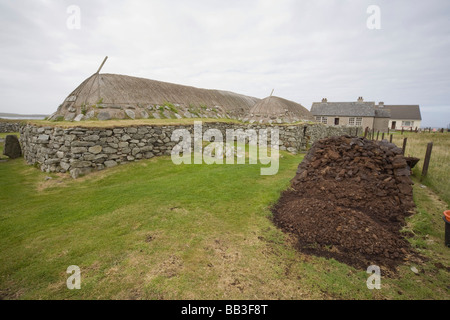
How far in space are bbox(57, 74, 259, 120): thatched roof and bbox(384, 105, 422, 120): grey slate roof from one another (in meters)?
54.4

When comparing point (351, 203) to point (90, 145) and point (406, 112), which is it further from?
point (406, 112)

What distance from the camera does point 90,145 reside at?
10398 mm

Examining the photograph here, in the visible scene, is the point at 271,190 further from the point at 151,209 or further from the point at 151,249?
the point at 151,249

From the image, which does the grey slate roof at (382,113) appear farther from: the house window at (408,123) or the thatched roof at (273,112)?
the thatched roof at (273,112)

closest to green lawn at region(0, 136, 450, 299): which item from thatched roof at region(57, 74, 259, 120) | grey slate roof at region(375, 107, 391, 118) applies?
thatched roof at region(57, 74, 259, 120)

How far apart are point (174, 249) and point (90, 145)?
338 inches

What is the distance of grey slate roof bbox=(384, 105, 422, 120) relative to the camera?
170ft

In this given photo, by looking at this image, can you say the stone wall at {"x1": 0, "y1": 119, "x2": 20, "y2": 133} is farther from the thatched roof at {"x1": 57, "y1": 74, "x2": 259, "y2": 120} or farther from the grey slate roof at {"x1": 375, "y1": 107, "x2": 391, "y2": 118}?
the grey slate roof at {"x1": 375, "y1": 107, "x2": 391, "y2": 118}

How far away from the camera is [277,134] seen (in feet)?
60.2

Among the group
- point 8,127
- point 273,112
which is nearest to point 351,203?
point 273,112

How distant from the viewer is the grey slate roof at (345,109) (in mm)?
41344

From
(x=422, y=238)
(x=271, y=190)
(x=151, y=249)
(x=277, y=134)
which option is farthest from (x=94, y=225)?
(x=277, y=134)

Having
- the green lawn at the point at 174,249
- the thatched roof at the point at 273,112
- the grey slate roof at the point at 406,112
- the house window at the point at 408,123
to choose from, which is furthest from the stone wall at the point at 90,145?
the house window at the point at 408,123

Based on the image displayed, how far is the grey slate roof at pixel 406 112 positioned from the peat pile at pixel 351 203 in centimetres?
5789
